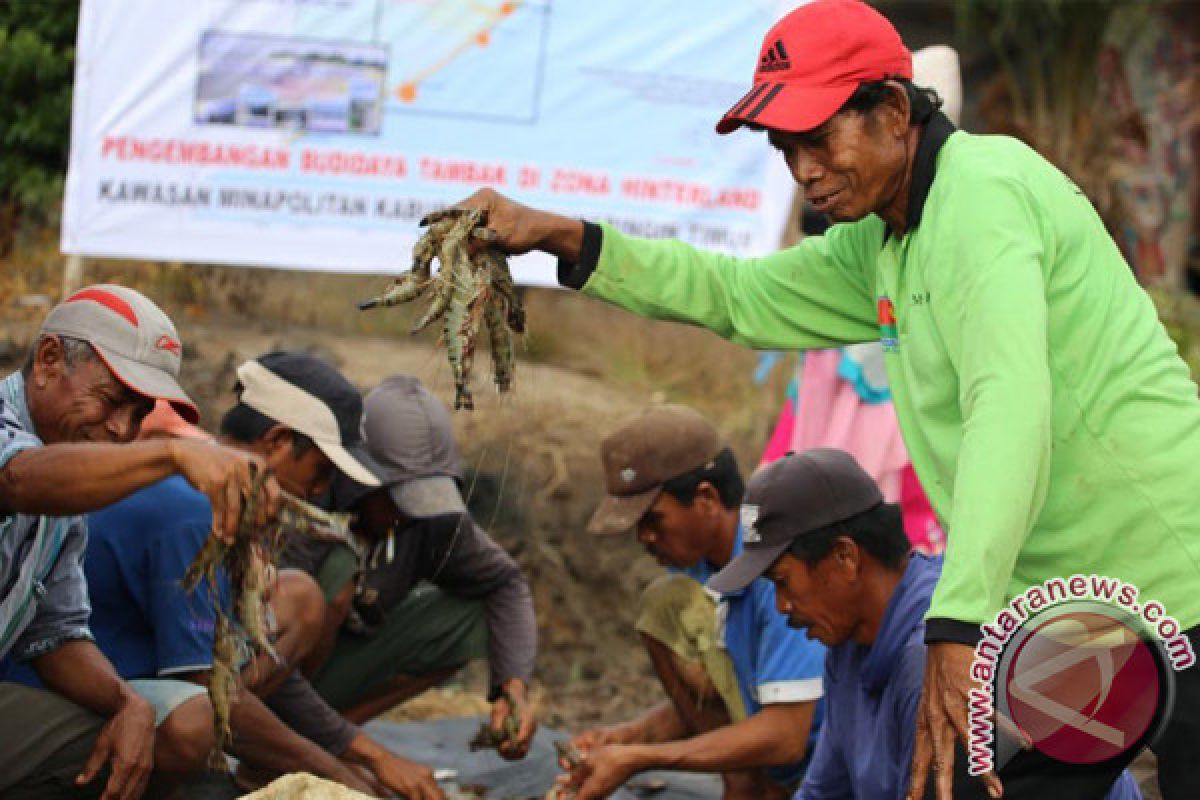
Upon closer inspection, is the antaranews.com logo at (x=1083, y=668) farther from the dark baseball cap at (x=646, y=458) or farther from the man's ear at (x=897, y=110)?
the dark baseball cap at (x=646, y=458)

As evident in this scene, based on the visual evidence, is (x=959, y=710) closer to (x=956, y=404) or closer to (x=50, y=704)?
(x=956, y=404)

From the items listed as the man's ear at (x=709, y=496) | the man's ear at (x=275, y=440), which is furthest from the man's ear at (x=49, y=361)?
the man's ear at (x=709, y=496)

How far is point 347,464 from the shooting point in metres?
4.52

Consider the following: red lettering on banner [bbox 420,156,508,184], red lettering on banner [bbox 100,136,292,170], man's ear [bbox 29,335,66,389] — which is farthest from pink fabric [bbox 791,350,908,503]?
man's ear [bbox 29,335,66,389]

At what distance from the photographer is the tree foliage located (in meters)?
7.33

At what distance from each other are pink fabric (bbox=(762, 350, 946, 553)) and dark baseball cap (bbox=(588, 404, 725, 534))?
1.03 meters

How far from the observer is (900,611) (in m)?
3.68

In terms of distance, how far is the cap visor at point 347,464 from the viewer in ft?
14.8

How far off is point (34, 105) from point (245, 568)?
4720mm

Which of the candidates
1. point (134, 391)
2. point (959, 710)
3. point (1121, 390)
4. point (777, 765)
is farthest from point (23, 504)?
point (777, 765)

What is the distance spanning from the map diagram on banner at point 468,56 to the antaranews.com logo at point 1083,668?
3.60 m

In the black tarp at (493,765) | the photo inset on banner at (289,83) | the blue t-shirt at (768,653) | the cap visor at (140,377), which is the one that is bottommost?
the black tarp at (493,765)

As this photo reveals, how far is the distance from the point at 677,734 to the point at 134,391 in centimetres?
222

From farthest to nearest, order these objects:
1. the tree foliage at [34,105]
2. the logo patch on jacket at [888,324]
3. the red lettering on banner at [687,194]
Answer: the tree foliage at [34,105] < the red lettering on banner at [687,194] < the logo patch on jacket at [888,324]
